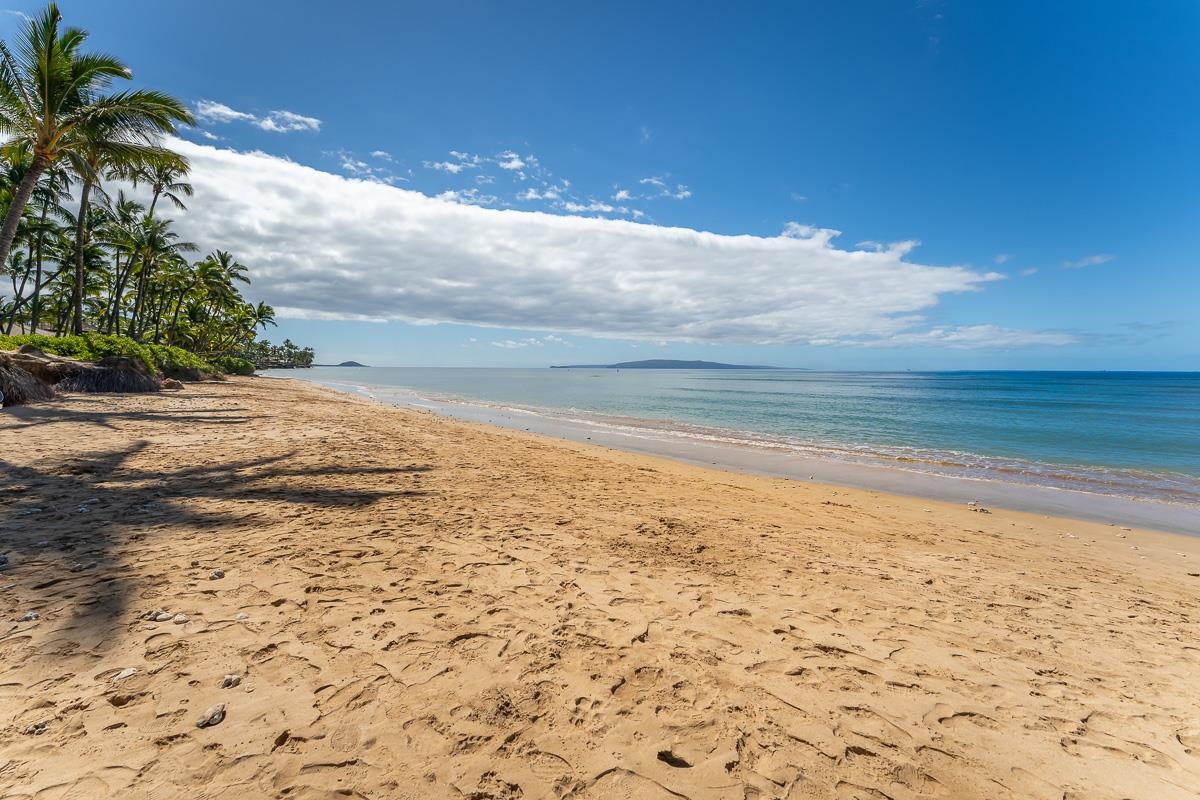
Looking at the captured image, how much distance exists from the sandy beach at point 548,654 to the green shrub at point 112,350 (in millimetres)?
18487

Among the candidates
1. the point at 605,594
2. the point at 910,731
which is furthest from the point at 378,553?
the point at 910,731

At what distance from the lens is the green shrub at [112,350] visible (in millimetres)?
18719

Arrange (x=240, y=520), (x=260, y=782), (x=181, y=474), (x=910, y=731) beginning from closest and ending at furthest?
1. (x=260, y=782)
2. (x=910, y=731)
3. (x=240, y=520)
4. (x=181, y=474)

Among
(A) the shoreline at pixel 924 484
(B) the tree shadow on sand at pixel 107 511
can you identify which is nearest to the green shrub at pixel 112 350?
(B) the tree shadow on sand at pixel 107 511

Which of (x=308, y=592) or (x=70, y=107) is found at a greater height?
(x=70, y=107)

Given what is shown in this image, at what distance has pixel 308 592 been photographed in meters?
4.14

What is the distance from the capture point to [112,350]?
2173 centimetres

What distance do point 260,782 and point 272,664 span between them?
41.1 inches

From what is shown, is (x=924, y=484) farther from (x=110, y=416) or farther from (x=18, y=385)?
(x=18, y=385)

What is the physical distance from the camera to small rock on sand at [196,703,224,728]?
8.50 ft

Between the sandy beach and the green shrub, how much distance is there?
1849cm

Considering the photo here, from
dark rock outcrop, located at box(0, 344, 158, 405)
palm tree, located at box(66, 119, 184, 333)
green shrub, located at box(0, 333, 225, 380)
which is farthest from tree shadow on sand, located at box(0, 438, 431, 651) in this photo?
green shrub, located at box(0, 333, 225, 380)

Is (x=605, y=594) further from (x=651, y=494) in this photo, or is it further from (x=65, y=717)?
(x=651, y=494)

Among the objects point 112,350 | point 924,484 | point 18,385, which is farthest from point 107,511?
point 112,350
